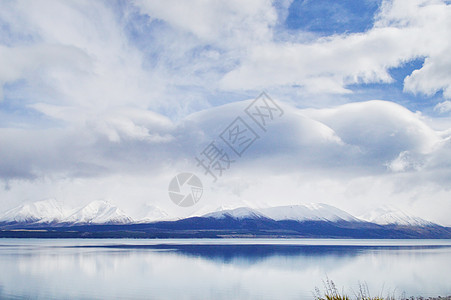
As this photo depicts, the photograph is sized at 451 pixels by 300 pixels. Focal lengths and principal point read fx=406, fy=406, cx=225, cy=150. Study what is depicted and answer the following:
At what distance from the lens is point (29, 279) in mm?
44312

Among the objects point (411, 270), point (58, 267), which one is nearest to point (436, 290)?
point (411, 270)

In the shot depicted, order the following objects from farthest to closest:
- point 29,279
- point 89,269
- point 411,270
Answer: point 411,270 → point 89,269 → point 29,279

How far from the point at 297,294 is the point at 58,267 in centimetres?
3681

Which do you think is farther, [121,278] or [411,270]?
[411,270]

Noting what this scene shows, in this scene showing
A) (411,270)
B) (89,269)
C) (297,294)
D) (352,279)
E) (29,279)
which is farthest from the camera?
(411,270)

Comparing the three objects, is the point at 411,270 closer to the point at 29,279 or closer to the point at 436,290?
the point at 436,290

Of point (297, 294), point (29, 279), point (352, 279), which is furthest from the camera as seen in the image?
point (352, 279)

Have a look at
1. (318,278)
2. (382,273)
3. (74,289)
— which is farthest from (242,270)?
(74,289)

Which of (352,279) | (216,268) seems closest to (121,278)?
(216,268)

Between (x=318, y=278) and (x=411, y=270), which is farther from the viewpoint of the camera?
(x=411, y=270)

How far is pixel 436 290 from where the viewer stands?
1555 inches

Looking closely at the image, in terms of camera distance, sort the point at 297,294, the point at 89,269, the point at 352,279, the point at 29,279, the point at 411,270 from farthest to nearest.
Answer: the point at 411,270
the point at 89,269
the point at 352,279
the point at 29,279
the point at 297,294

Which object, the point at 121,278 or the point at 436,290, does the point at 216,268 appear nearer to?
the point at 121,278

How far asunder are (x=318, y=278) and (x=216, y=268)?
1594 cm
